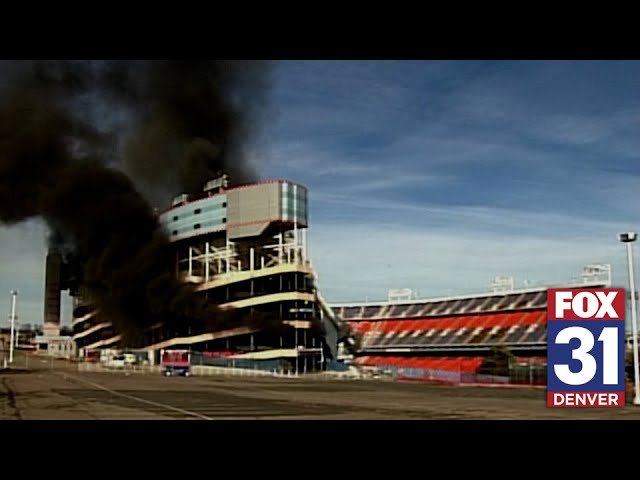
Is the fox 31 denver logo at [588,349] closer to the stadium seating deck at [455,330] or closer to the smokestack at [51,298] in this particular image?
the stadium seating deck at [455,330]

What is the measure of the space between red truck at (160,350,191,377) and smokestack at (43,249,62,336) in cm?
115

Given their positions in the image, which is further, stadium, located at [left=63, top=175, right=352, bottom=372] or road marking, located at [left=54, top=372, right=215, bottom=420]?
stadium, located at [left=63, top=175, right=352, bottom=372]

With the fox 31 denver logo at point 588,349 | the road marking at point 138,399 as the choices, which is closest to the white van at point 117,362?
the road marking at point 138,399

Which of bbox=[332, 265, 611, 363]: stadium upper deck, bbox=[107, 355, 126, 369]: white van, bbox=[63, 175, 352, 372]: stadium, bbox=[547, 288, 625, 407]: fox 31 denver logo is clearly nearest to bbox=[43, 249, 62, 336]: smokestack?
bbox=[63, 175, 352, 372]: stadium

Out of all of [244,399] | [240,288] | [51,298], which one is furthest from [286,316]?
[51,298]

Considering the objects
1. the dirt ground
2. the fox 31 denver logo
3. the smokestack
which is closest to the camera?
the fox 31 denver logo

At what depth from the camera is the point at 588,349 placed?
658 cm

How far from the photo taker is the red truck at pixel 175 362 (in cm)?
831

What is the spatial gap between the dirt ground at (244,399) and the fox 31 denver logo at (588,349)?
0.16 metres

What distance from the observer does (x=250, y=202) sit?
8.45 meters

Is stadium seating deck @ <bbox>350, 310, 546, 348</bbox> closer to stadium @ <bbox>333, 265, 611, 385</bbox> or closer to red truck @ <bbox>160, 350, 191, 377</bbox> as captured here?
stadium @ <bbox>333, 265, 611, 385</bbox>

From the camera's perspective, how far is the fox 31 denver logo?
659 cm
